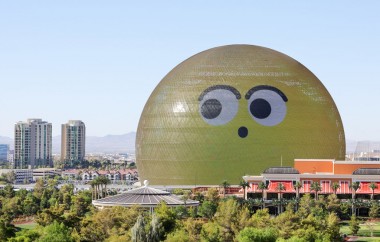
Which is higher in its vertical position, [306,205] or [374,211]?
[306,205]

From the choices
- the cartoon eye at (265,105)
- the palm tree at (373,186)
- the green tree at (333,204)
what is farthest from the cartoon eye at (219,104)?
the green tree at (333,204)

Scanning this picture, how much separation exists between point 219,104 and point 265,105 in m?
A: 5.65

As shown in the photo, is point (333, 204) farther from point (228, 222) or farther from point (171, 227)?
point (171, 227)

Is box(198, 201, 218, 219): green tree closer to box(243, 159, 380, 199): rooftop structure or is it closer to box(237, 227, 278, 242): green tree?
box(243, 159, 380, 199): rooftop structure

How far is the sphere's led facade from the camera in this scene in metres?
130

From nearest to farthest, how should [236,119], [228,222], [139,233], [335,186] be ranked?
1. [139,233]
2. [228,222]
3. [335,186]
4. [236,119]

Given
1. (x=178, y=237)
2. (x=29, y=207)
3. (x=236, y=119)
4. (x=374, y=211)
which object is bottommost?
(x=29, y=207)

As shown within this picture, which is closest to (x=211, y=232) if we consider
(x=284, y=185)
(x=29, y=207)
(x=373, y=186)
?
(x=373, y=186)

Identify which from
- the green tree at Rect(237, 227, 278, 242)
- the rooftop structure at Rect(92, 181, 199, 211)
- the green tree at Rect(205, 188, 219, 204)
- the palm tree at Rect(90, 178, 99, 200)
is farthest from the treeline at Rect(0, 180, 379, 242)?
the palm tree at Rect(90, 178, 99, 200)

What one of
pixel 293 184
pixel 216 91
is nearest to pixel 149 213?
pixel 293 184

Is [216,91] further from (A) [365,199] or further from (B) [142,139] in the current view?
(A) [365,199]

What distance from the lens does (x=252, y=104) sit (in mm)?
129000

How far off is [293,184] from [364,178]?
7.98m

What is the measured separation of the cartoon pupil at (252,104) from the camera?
423 feet
